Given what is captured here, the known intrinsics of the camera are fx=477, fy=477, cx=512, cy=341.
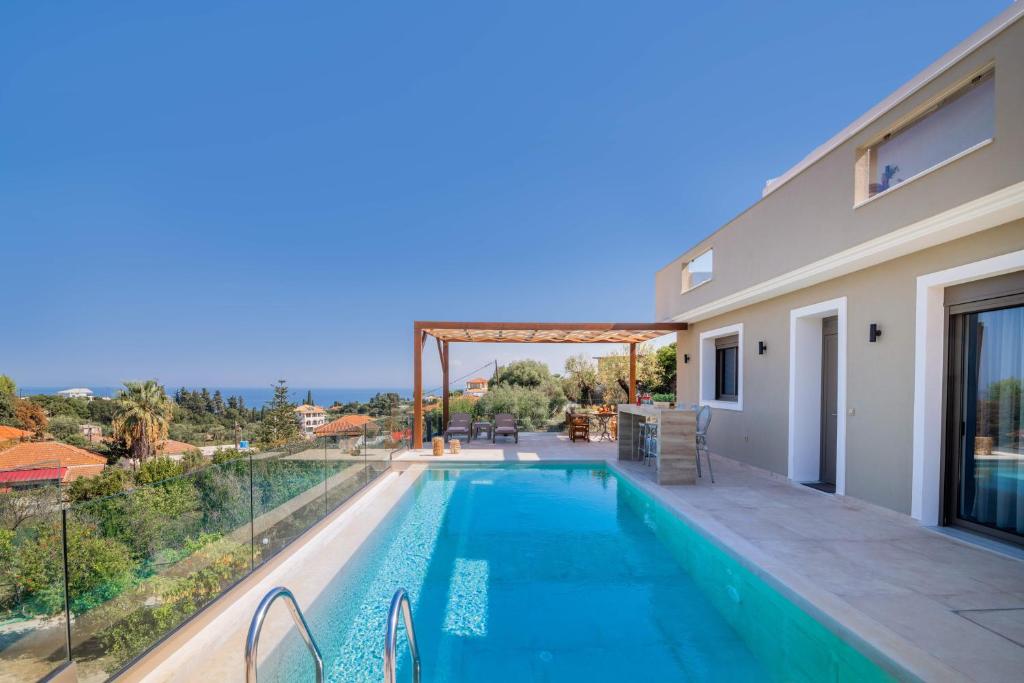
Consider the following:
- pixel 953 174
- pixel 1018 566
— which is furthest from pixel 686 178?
pixel 1018 566

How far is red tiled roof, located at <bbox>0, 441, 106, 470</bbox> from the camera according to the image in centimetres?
2270

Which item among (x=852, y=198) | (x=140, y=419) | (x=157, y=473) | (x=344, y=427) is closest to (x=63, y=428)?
(x=140, y=419)

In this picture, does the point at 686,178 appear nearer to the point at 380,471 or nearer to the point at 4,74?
the point at 380,471

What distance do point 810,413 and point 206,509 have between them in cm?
811

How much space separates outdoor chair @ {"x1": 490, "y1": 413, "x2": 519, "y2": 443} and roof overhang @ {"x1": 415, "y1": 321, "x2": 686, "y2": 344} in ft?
7.23

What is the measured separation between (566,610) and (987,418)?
15.0 feet

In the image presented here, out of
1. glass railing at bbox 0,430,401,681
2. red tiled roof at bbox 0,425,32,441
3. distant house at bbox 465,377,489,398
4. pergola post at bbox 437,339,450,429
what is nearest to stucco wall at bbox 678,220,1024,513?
glass railing at bbox 0,430,401,681

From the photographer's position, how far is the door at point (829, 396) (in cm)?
729

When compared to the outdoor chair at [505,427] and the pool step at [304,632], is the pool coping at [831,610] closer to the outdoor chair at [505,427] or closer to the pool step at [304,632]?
the pool step at [304,632]

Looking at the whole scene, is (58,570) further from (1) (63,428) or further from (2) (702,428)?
(1) (63,428)

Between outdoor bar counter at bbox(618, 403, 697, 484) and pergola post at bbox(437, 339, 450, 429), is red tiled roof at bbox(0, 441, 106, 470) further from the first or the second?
outdoor bar counter at bbox(618, 403, 697, 484)

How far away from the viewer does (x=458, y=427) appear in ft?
42.1

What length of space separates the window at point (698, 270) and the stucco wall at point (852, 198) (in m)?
0.22

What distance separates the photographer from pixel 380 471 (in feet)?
29.3
